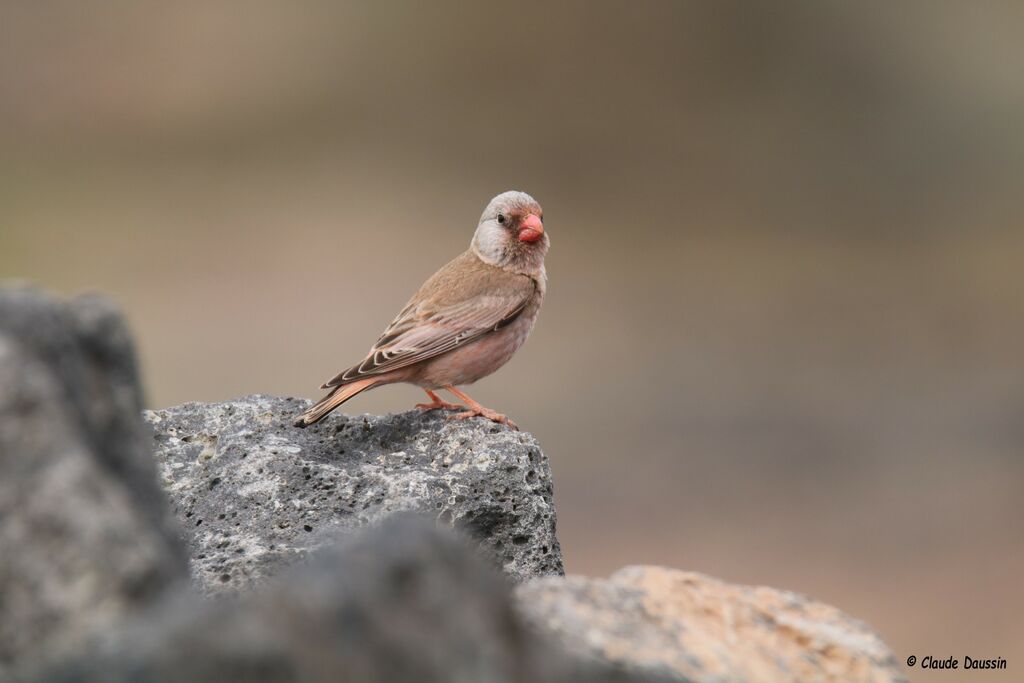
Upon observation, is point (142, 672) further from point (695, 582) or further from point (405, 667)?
point (695, 582)

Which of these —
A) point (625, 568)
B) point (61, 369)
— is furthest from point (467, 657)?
point (625, 568)

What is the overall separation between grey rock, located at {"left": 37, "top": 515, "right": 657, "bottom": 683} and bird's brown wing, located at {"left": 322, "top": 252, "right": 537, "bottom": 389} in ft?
12.5

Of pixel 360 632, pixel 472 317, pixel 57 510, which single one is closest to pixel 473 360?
pixel 472 317

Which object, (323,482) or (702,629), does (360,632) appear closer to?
(702,629)

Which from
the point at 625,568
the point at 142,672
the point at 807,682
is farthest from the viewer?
the point at 625,568

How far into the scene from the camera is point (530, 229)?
721cm

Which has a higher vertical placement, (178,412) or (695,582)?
(178,412)

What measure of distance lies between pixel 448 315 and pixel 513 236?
85cm

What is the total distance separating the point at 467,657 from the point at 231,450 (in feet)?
10.2

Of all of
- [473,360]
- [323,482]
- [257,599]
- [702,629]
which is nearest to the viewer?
[257,599]

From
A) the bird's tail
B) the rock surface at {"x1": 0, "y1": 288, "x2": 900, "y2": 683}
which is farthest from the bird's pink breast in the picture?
the rock surface at {"x1": 0, "y1": 288, "x2": 900, "y2": 683}

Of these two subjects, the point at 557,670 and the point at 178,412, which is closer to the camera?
the point at 557,670

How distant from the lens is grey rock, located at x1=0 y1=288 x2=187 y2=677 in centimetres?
236

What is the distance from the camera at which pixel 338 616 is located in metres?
2.10
